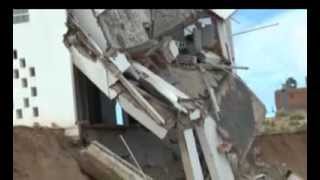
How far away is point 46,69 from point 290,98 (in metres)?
12.5

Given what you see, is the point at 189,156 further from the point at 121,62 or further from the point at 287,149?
the point at 287,149

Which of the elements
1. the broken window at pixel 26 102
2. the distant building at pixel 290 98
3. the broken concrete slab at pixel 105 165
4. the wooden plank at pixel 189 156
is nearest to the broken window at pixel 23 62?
the broken window at pixel 26 102

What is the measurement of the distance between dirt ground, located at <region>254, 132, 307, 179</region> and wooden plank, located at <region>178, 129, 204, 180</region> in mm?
7686

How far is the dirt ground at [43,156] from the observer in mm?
11070

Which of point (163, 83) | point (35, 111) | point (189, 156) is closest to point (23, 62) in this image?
point (35, 111)

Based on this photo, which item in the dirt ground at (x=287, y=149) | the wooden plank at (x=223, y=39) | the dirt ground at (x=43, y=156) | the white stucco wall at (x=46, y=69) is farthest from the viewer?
the dirt ground at (x=287, y=149)

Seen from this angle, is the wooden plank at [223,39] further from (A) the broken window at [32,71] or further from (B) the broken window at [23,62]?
(B) the broken window at [23,62]

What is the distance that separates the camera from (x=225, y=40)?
48.8 ft

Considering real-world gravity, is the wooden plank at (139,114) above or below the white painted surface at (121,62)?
below

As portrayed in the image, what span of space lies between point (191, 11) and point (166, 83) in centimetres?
183

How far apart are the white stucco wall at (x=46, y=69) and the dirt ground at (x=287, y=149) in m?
7.45

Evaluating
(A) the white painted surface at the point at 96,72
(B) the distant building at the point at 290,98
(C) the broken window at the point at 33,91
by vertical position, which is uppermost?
(A) the white painted surface at the point at 96,72
